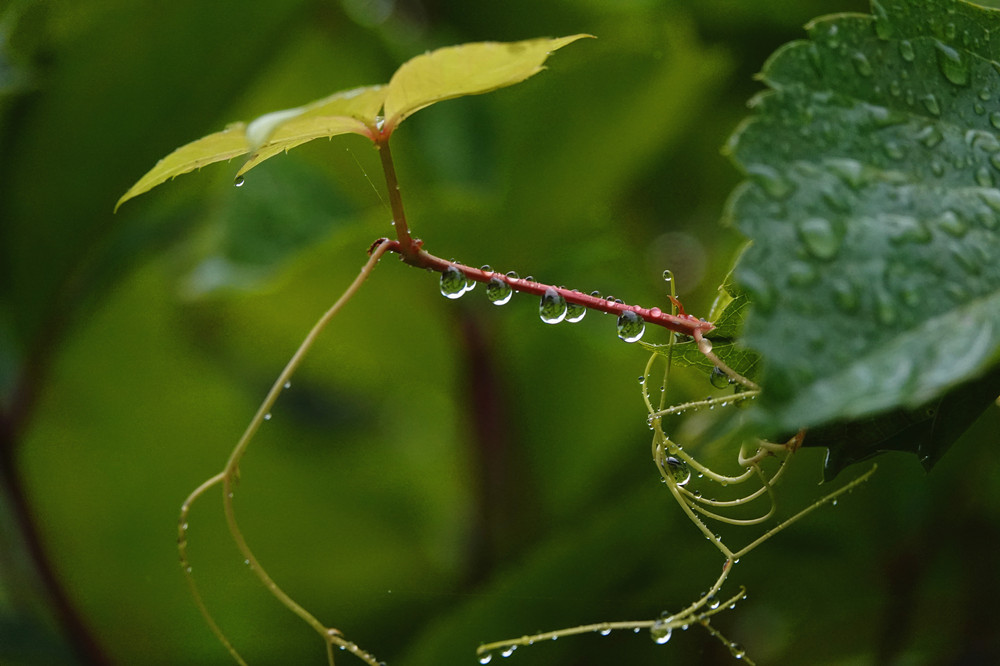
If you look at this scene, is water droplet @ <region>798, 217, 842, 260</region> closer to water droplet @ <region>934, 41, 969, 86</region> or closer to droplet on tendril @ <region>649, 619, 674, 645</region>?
water droplet @ <region>934, 41, 969, 86</region>

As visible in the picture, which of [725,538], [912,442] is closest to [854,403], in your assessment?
[912,442]

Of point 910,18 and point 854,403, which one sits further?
point 910,18

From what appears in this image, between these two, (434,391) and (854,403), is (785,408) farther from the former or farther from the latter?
(434,391)

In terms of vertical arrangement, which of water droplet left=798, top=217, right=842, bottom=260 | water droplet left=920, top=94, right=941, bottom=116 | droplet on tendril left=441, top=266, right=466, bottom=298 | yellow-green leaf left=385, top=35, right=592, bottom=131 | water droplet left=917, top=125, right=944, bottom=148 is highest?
yellow-green leaf left=385, top=35, right=592, bottom=131

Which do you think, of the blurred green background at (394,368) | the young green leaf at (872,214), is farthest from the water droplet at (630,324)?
the blurred green background at (394,368)

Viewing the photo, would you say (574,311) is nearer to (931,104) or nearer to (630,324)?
(630,324)

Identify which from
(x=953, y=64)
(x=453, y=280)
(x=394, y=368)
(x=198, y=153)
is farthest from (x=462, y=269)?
(x=394, y=368)

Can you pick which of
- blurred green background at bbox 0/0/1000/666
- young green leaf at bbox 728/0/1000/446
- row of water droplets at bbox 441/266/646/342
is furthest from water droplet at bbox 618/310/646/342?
blurred green background at bbox 0/0/1000/666
